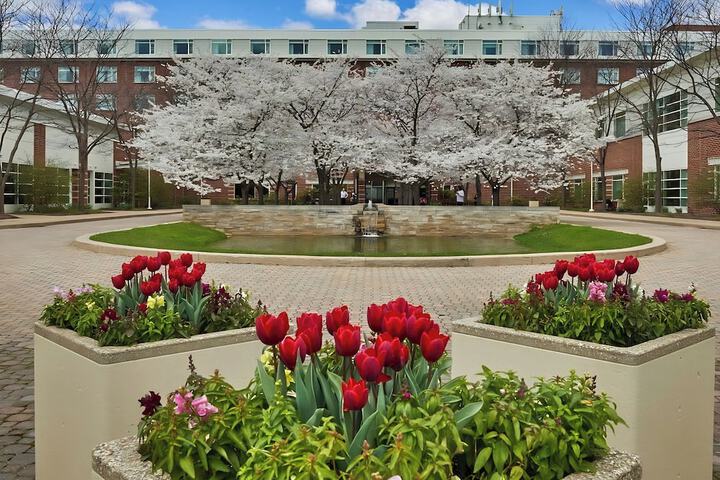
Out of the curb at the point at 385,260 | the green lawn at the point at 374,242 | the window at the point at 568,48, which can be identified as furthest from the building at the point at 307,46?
the curb at the point at 385,260

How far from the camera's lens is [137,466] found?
211 cm

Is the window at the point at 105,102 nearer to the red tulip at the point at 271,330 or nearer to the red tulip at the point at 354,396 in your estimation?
the red tulip at the point at 271,330

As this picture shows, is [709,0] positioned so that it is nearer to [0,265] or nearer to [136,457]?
[0,265]

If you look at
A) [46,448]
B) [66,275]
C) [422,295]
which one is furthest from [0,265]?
[46,448]

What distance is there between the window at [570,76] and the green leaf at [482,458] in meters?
45.1

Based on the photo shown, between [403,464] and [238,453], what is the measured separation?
615 millimetres

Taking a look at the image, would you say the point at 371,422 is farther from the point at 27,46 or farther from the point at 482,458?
the point at 27,46

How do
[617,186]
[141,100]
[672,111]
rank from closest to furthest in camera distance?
[672,111], [617,186], [141,100]

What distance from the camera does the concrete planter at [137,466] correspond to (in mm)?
2014

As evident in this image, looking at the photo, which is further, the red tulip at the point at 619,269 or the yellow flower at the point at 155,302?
the red tulip at the point at 619,269

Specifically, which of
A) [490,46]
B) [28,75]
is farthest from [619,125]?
[28,75]

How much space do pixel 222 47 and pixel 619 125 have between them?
3634 centimetres

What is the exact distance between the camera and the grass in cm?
1912

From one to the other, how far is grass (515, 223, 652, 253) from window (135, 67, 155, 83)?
4659cm
